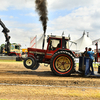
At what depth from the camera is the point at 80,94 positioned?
405 cm

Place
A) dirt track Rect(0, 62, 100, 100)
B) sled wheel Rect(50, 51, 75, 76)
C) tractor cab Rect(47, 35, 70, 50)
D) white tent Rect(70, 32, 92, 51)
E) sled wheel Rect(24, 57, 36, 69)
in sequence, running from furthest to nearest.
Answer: white tent Rect(70, 32, 92, 51), sled wheel Rect(24, 57, 36, 69), tractor cab Rect(47, 35, 70, 50), sled wheel Rect(50, 51, 75, 76), dirt track Rect(0, 62, 100, 100)

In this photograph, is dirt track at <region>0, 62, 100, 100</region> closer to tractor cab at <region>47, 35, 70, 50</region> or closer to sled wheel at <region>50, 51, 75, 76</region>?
sled wheel at <region>50, 51, 75, 76</region>

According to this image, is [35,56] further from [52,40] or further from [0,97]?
[0,97]

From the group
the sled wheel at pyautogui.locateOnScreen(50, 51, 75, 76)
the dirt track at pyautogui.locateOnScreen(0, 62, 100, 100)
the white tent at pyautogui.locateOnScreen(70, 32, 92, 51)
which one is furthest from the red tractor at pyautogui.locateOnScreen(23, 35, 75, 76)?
the white tent at pyautogui.locateOnScreen(70, 32, 92, 51)

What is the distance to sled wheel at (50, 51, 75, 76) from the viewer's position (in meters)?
6.95

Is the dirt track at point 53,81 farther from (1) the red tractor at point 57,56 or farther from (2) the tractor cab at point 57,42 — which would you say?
(2) the tractor cab at point 57,42

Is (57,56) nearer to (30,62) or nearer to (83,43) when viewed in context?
(30,62)

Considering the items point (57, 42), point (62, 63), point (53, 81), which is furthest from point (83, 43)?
point (53, 81)

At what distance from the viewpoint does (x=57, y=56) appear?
23.0 feet

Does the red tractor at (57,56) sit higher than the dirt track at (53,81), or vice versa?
the red tractor at (57,56)

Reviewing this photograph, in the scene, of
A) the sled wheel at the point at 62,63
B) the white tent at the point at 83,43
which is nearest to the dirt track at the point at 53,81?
the sled wheel at the point at 62,63

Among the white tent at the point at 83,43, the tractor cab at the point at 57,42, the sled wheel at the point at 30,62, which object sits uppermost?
the white tent at the point at 83,43

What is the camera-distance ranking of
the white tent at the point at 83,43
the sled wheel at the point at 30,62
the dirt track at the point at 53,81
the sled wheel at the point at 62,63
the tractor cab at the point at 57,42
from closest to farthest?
1. the dirt track at the point at 53,81
2. the sled wheel at the point at 62,63
3. the tractor cab at the point at 57,42
4. the sled wheel at the point at 30,62
5. the white tent at the point at 83,43

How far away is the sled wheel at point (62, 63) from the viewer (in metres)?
6.95
